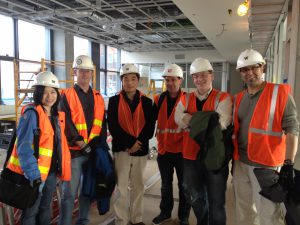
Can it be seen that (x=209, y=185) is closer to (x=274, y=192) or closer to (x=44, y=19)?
(x=274, y=192)

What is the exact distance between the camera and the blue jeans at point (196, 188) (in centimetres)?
229

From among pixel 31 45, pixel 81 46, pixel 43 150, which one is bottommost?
pixel 43 150

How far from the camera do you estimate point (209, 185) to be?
7.24ft

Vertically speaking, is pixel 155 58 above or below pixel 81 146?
above

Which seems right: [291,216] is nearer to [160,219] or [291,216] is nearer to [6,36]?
[160,219]

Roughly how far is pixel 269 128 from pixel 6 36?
879 cm

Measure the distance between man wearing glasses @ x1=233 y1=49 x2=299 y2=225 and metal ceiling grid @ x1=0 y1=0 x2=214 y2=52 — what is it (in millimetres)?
5416

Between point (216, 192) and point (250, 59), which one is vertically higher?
point (250, 59)

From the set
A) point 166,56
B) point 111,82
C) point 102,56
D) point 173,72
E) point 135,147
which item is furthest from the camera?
point 166,56

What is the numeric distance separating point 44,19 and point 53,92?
748 centimetres

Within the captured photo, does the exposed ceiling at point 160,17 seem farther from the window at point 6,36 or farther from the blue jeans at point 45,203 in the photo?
the blue jeans at point 45,203

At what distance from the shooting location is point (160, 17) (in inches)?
317

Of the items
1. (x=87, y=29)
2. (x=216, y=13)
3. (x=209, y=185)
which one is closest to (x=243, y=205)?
(x=209, y=185)

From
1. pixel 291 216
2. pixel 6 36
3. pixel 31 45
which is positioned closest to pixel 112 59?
pixel 31 45
